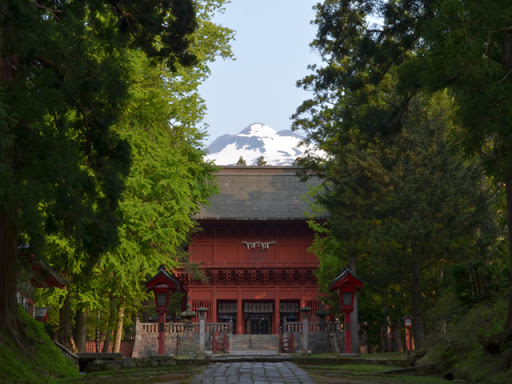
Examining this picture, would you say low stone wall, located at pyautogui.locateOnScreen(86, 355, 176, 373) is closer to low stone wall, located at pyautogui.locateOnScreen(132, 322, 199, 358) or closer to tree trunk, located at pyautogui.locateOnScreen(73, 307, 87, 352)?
low stone wall, located at pyautogui.locateOnScreen(132, 322, 199, 358)

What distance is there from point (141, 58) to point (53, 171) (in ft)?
42.4

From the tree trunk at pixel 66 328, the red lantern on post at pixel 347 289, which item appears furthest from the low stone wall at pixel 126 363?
the tree trunk at pixel 66 328

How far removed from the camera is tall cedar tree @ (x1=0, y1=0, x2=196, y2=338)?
10703 mm

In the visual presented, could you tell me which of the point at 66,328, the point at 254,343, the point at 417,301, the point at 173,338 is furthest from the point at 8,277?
the point at 254,343

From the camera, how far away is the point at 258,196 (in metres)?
44.2

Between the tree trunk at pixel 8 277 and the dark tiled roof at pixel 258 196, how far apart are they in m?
26.6

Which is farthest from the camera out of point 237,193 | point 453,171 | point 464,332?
point 237,193

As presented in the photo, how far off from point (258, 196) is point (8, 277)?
30.9m

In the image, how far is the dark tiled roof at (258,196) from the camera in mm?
42156

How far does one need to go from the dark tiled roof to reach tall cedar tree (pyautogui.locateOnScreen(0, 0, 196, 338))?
2545cm

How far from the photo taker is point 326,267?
32.3m

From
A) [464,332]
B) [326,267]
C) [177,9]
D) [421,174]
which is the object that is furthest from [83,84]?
[326,267]

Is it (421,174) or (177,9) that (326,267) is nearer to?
(421,174)

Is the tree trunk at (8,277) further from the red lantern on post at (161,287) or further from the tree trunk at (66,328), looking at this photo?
the tree trunk at (66,328)
